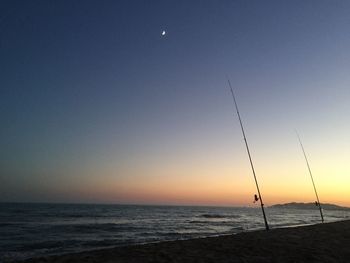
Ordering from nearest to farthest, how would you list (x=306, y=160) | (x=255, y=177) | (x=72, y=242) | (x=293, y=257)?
(x=293, y=257), (x=255, y=177), (x=72, y=242), (x=306, y=160)

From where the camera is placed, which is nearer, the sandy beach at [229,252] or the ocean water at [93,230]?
the sandy beach at [229,252]

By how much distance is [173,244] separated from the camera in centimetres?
1170

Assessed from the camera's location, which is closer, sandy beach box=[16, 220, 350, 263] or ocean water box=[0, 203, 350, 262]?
sandy beach box=[16, 220, 350, 263]

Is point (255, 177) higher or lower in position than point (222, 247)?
higher

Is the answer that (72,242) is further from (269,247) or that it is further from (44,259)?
(269,247)

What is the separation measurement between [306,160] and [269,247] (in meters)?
14.5

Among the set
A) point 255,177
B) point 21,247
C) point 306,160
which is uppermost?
point 306,160

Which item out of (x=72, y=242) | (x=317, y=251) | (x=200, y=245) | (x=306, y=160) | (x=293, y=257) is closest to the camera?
(x=293, y=257)

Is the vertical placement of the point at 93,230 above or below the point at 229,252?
above

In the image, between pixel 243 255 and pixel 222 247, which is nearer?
pixel 243 255

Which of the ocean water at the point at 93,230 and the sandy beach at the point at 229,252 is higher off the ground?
the ocean water at the point at 93,230

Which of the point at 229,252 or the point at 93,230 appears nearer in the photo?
the point at 229,252

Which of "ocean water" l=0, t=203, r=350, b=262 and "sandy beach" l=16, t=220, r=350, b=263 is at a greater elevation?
"ocean water" l=0, t=203, r=350, b=262

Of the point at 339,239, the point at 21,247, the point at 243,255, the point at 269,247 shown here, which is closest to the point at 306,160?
the point at 339,239
